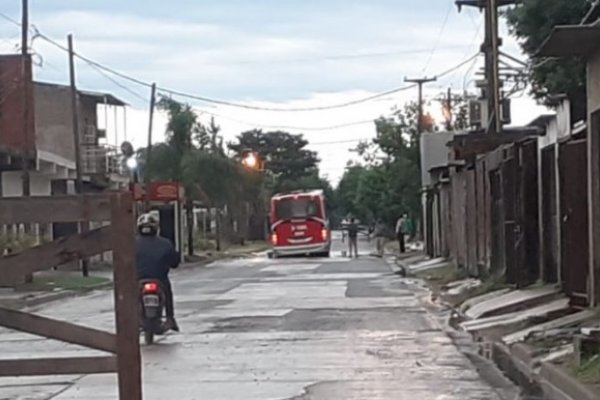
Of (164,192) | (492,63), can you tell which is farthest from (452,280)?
(164,192)

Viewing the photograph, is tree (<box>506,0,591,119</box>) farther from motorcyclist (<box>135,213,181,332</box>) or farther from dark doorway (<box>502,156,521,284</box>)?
motorcyclist (<box>135,213,181,332</box>)

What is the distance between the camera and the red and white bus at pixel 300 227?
62.1 metres

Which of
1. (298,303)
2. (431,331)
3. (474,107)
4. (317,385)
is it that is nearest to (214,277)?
(474,107)

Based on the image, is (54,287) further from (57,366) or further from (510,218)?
(57,366)

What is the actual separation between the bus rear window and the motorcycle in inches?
1747

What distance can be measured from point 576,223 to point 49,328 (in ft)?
40.8

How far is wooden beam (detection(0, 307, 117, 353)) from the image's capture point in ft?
24.0

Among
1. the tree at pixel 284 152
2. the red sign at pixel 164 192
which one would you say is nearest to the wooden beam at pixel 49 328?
the red sign at pixel 164 192

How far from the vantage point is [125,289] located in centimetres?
712

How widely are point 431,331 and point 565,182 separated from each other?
117 inches

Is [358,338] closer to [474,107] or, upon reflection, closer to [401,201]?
[474,107]

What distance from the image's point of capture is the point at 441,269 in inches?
1458

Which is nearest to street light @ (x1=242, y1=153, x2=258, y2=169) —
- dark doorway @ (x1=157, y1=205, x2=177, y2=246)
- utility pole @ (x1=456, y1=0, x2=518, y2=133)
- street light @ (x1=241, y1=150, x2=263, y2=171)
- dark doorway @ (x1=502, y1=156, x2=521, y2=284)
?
street light @ (x1=241, y1=150, x2=263, y2=171)

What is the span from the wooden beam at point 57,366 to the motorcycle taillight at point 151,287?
10.1 meters
